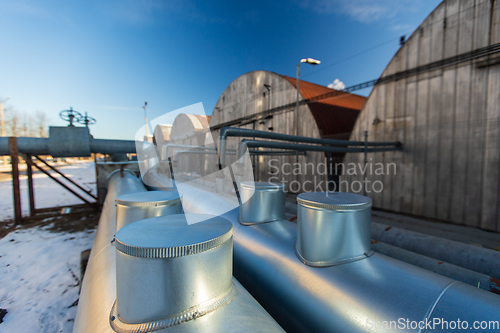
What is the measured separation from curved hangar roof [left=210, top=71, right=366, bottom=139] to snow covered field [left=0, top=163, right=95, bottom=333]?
8.48 metres

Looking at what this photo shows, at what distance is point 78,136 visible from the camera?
7.77m

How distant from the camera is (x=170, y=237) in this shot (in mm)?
1396

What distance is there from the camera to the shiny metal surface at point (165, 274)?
49.0 inches

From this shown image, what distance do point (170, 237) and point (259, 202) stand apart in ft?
4.96

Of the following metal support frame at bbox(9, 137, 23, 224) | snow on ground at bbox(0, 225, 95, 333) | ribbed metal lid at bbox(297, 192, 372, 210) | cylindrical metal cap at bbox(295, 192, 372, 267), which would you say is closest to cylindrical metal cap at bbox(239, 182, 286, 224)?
ribbed metal lid at bbox(297, 192, 372, 210)

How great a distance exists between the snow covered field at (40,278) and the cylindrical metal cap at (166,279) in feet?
9.24

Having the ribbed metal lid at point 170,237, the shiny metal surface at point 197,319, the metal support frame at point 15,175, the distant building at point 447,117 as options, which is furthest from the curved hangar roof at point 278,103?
the metal support frame at point 15,175

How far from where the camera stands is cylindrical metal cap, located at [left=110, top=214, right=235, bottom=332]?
1243 millimetres

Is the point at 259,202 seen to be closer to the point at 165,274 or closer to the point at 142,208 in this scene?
the point at 142,208

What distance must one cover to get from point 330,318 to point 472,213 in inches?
235

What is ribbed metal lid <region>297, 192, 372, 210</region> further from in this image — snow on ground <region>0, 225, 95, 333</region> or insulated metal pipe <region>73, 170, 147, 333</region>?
snow on ground <region>0, 225, 95, 333</region>

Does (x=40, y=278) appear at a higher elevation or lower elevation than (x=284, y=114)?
lower

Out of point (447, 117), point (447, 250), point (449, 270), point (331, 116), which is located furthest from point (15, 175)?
point (447, 117)

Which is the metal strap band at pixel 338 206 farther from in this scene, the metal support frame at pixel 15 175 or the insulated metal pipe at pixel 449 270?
the metal support frame at pixel 15 175
